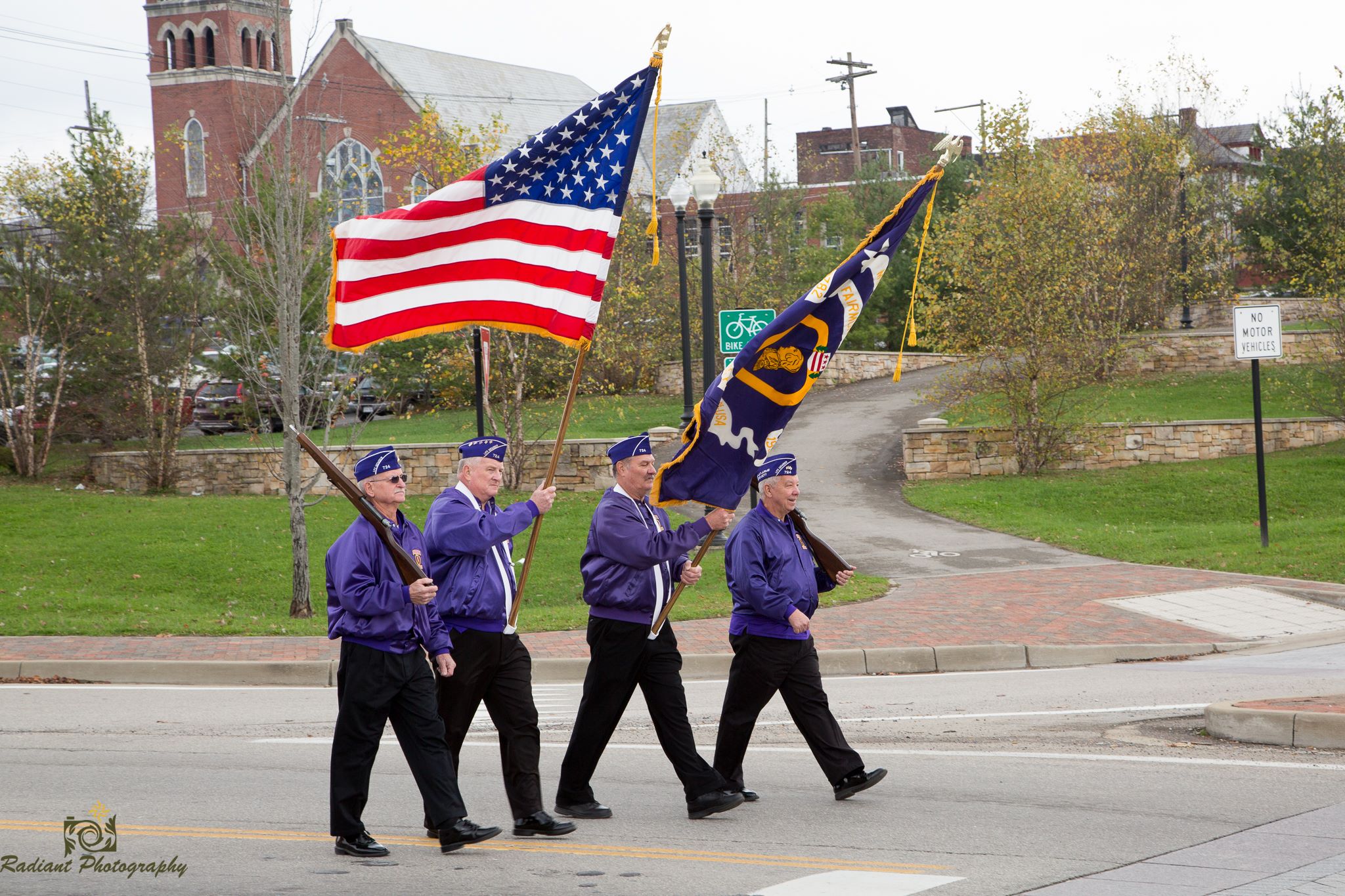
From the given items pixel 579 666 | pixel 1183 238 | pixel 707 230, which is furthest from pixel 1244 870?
pixel 1183 238

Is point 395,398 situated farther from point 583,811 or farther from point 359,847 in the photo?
point 359,847

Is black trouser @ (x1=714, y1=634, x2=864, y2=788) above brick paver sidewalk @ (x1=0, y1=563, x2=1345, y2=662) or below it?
above

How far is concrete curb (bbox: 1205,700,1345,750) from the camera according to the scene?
8141 mm

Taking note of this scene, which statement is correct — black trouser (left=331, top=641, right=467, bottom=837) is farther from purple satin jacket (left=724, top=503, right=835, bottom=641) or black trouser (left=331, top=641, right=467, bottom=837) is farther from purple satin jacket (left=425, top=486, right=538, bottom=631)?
purple satin jacket (left=724, top=503, right=835, bottom=641)

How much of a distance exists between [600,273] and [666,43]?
135 centimetres

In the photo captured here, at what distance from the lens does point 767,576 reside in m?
7.07

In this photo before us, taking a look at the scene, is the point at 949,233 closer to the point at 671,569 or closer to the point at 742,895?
the point at 671,569

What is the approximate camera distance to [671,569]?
7.12m

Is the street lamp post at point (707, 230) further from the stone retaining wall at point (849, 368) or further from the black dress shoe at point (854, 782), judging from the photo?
the stone retaining wall at point (849, 368)

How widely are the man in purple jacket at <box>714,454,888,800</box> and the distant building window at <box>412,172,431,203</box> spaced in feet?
53.0

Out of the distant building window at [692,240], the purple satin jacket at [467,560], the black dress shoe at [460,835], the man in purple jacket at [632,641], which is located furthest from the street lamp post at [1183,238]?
the black dress shoe at [460,835]

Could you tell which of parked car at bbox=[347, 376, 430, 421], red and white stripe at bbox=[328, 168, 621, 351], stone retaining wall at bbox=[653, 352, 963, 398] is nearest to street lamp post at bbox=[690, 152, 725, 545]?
red and white stripe at bbox=[328, 168, 621, 351]

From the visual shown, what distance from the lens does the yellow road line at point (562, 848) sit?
229 inches

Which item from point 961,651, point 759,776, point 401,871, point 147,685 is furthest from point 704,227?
point 401,871
